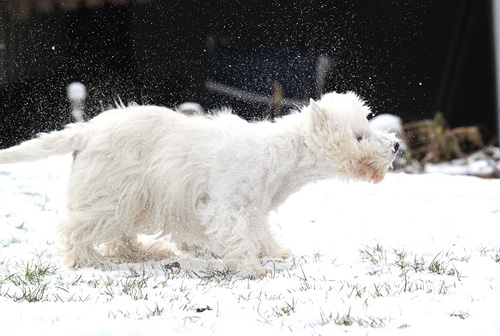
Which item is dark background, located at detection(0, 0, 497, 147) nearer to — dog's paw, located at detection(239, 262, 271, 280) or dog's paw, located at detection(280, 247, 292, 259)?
dog's paw, located at detection(280, 247, 292, 259)

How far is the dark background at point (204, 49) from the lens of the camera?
9984mm

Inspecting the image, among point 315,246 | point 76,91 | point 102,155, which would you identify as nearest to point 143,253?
point 102,155

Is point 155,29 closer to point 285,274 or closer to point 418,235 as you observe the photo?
point 418,235

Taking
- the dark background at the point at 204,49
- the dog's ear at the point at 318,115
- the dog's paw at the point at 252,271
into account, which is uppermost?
the dark background at the point at 204,49

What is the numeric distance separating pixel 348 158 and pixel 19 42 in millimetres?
7261

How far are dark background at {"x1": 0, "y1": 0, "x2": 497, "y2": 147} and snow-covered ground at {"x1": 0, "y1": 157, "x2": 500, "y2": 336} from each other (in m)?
3.84

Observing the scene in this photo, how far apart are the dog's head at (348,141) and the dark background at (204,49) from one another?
5594 millimetres

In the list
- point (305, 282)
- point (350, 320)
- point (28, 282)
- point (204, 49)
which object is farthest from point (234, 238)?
point (204, 49)

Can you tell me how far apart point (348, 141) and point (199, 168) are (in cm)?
101

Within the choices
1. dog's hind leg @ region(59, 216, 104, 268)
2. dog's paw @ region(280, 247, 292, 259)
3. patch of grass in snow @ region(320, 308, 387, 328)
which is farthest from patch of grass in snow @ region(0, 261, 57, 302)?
dog's paw @ region(280, 247, 292, 259)

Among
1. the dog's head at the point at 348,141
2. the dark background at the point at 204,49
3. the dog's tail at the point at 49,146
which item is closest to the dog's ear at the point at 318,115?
the dog's head at the point at 348,141

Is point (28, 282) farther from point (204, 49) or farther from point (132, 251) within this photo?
point (204, 49)

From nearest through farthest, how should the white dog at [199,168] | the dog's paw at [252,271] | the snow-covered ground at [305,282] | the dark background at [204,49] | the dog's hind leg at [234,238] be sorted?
the snow-covered ground at [305,282] < the dog's paw at [252,271] < the dog's hind leg at [234,238] < the white dog at [199,168] < the dark background at [204,49]

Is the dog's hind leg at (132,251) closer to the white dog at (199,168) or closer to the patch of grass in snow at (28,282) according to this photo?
the white dog at (199,168)
